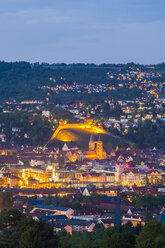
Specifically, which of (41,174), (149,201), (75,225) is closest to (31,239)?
(75,225)

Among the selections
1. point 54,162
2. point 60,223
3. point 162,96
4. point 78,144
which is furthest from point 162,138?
point 60,223

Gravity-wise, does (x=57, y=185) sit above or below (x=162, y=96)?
below

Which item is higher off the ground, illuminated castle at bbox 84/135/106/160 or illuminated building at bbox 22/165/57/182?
illuminated castle at bbox 84/135/106/160

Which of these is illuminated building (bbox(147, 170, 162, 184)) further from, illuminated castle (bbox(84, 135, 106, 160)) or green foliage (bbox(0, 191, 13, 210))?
green foliage (bbox(0, 191, 13, 210))

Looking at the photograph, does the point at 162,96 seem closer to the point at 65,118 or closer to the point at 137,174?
the point at 65,118

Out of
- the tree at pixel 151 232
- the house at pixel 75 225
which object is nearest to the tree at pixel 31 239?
the tree at pixel 151 232

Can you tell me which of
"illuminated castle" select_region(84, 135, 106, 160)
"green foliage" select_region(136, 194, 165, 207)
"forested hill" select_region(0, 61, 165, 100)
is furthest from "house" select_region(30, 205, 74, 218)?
"forested hill" select_region(0, 61, 165, 100)

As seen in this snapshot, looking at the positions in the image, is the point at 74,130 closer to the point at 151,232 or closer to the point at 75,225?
the point at 75,225
